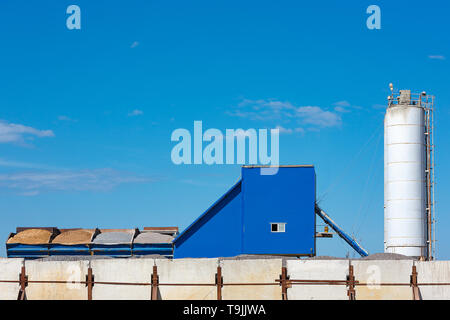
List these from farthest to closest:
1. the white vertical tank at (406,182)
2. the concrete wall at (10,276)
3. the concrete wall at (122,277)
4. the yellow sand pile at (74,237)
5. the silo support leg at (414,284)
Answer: the yellow sand pile at (74,237) < the white vertical tank at (406,182) < the concrete wall at (10,276) < the concrete wall at (122,277) < the silo support leg at (414,284)

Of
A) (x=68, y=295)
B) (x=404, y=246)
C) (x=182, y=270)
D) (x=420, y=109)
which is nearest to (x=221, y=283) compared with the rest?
(x=182, y=270)

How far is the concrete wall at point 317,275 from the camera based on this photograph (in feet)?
68.0

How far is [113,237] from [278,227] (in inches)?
406

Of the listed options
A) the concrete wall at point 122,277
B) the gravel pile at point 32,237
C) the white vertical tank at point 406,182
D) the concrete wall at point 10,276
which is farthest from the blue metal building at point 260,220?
the concrete wall at point 122,277

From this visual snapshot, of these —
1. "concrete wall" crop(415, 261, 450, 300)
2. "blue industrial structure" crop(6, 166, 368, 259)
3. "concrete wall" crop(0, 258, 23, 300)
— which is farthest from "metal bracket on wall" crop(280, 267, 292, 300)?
"blue industrial structure" crop(6, 166, 368, 259)

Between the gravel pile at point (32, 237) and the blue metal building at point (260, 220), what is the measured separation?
843 centimetres

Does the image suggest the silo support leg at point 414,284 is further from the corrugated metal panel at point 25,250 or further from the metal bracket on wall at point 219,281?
the corrugated metal panel at point 25,250

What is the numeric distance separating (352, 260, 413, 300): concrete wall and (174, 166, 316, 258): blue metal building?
16403 mm

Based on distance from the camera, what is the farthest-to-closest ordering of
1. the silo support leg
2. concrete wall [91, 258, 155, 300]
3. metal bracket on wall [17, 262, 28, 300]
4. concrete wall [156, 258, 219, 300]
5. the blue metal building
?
1. the blue metal building
2. metal bracket on wall [17, 262, 28, 300]
3. concrete wall [91, 258, 155, 300]
4. concrete wall [156, 258, 219, 300]
5. the silo support leg

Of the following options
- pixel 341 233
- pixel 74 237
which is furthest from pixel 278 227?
pixel 74 237

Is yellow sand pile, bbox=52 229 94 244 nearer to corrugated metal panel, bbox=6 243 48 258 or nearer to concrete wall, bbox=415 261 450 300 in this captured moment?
corrugated metal panel, bbox=6 243 48 258

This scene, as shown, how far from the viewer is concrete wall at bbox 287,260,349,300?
20.7 metres
